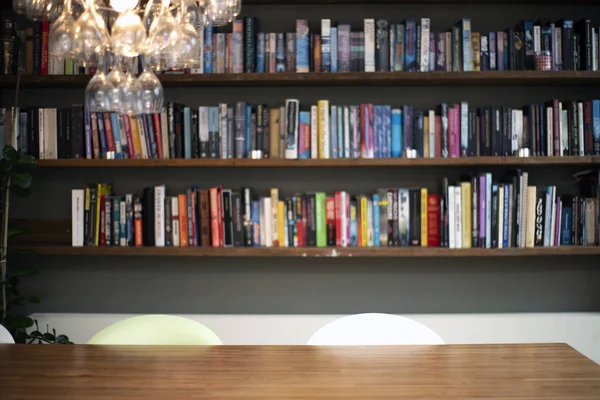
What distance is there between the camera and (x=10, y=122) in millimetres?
3316


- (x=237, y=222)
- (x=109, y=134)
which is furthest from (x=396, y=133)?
(x=109, y=134)

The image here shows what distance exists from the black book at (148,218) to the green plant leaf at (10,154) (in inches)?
21.6

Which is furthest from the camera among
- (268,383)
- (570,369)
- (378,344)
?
(378,344)

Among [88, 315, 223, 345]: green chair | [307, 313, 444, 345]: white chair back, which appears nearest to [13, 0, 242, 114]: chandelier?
[88, 315, 223, 345]: green chair

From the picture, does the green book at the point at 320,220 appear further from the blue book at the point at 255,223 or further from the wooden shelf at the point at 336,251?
the blue book at the point at 255,223

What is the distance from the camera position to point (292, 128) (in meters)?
3.26

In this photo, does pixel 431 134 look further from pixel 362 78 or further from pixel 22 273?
pixel 22 273

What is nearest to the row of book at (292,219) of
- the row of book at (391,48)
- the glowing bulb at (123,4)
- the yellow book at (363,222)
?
the yellow book at (363,222)

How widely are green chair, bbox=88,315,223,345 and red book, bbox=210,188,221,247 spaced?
1.25 meters

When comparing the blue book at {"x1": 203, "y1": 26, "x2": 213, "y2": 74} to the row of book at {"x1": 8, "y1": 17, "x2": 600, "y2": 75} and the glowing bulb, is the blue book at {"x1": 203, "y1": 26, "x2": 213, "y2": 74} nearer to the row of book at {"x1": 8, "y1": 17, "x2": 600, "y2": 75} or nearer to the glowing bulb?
the row of book at {"x1": 8, "y1": 17, "x2": 600, "y2": 75}

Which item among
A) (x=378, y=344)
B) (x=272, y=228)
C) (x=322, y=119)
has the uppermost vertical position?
(x=322, y=119)

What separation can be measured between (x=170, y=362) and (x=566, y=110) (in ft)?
7.51

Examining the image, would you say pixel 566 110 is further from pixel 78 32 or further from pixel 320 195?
pixel 78 32

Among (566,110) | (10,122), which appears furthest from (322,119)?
(10,122)
